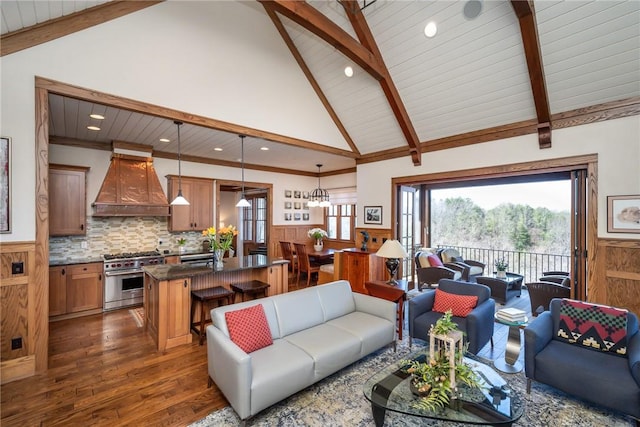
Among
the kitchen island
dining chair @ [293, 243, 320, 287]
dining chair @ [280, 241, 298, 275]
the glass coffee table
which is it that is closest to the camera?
the glass coffee table

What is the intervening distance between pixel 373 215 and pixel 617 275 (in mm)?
3798

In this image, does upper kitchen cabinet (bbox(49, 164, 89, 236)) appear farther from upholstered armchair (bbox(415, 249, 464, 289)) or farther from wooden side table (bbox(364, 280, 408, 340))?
upholstered armchair (bbox(415, 249, 464, 289))

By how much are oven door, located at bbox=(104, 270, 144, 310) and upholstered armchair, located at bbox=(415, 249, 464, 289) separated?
216 inches

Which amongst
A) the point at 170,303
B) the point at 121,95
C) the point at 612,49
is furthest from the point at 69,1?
the point at 612,49

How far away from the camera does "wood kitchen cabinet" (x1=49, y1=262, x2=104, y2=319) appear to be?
431cm

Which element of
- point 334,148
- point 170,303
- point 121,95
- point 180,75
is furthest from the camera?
point 334,148

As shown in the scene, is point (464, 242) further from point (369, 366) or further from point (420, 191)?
point (369, 366)

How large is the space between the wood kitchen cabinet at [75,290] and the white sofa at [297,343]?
133 inches

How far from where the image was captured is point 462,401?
6.34ft

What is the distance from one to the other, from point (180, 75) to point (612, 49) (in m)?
5.20

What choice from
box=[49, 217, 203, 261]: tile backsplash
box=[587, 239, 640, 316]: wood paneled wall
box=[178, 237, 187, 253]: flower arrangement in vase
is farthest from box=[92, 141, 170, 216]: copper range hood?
box=[587, 239, 640, 316]: wood paneled wall

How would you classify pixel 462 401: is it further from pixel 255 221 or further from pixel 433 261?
pixel 255 221

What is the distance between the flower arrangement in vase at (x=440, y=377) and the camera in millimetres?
1894

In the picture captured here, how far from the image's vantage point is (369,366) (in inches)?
120
